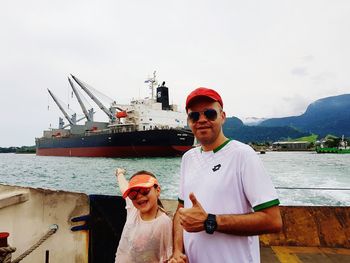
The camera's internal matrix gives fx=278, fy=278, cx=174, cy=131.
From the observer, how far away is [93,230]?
2736 mm

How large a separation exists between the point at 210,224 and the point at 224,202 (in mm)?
123

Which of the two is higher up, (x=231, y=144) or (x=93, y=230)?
(x=231, y=144)

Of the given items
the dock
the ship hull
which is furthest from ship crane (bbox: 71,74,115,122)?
the dock

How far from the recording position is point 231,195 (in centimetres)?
129

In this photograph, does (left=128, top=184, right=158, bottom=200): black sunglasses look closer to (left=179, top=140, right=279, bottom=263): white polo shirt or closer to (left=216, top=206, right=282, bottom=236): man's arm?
(left=179, top=140, right=279, bottom=263): white polo shirt

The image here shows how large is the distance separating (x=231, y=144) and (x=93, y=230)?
6.40 feet

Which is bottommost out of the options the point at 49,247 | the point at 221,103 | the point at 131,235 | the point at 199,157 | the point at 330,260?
the point at 330,260

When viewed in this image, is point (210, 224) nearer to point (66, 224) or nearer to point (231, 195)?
point (231, 195)

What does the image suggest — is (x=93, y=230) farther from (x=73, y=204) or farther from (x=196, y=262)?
(x=196, y=262)

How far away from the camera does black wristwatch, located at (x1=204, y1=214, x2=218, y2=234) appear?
4.08 feet

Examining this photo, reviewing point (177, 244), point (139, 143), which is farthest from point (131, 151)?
point (177, 244)

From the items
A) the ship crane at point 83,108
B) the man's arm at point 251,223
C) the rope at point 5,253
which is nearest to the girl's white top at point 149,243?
the man's arm at point 251,223

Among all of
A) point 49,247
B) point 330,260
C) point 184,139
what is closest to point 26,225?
point 49,247

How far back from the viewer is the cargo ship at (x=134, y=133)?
103 ft
